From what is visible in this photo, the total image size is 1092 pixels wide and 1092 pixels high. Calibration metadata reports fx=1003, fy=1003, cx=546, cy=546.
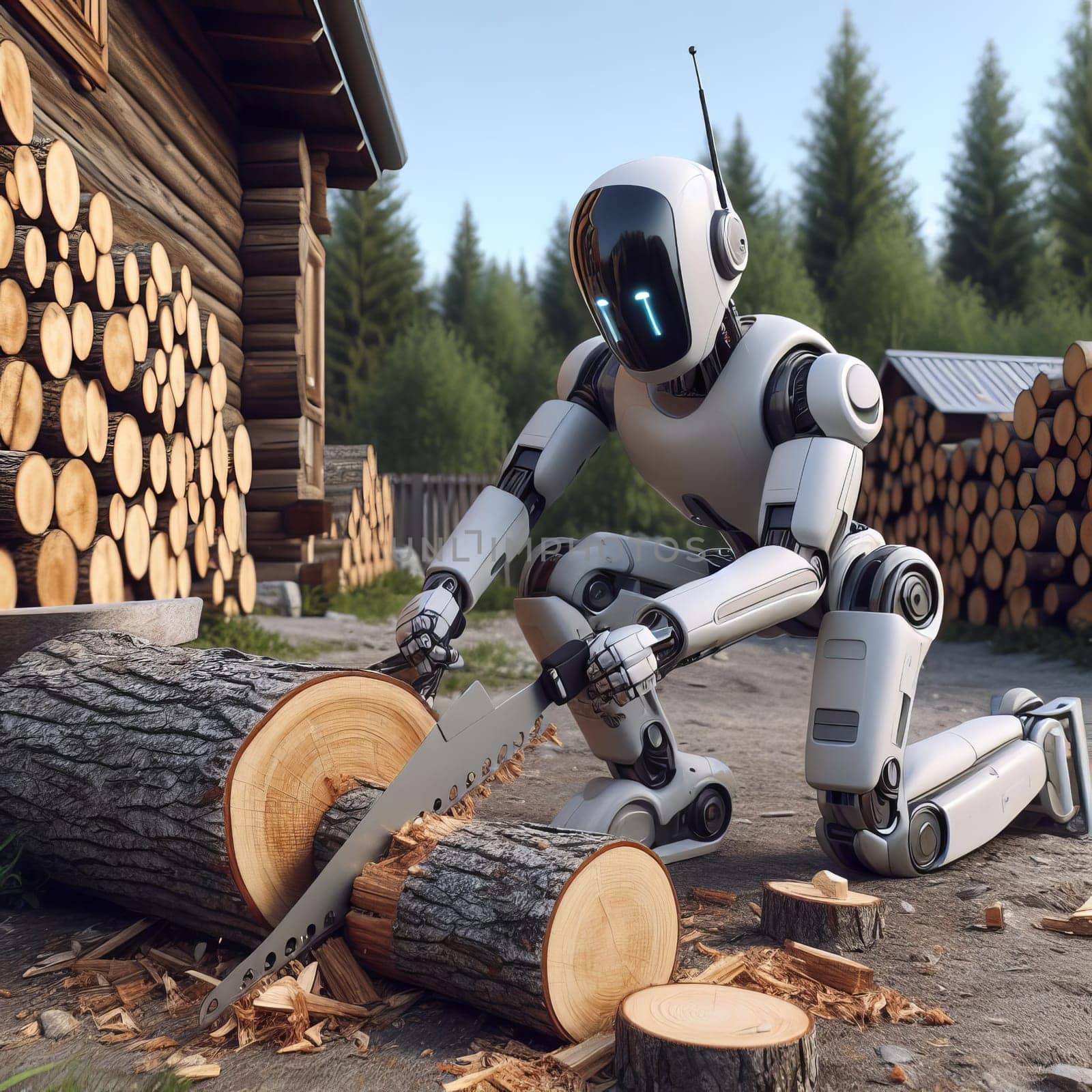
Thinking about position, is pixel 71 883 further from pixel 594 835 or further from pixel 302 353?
pixel 302 353

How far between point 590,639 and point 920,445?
858 cm

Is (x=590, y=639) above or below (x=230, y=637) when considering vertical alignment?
above

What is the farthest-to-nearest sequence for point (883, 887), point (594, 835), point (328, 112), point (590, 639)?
1. point (328, 112)
2. point (883, 887)
3. point (590, 639)
4. point (594, 835)

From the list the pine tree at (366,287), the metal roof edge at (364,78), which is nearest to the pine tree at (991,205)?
the pine tree at (366,287)

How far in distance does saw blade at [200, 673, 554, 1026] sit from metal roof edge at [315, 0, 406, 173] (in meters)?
5.02

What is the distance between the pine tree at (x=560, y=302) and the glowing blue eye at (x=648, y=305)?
64.6ft

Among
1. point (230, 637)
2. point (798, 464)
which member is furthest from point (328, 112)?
point (798, 464)

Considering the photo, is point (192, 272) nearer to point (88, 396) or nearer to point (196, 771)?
point (88, 396)

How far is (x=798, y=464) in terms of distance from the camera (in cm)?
249

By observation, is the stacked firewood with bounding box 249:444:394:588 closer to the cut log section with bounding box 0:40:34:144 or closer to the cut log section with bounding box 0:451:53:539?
the cut log section with bounding box 0:451:53:539

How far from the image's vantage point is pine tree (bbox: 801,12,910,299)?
22.9 m

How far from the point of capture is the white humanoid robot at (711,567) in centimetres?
243

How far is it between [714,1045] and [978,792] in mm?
1689

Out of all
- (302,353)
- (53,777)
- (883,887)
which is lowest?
(883,887)
